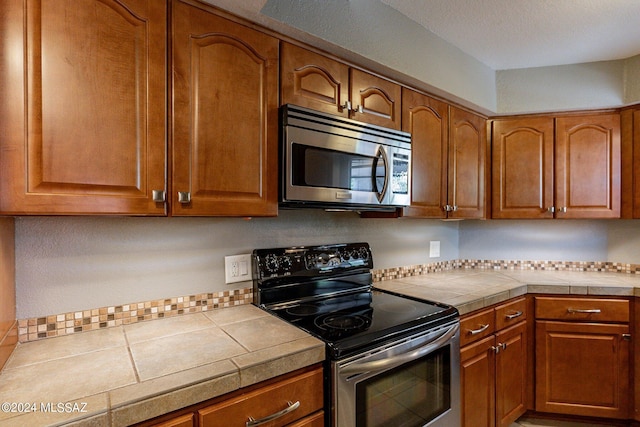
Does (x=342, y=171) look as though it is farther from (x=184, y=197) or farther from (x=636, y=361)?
(x=636, y=361)

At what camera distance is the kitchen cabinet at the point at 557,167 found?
2.22 metres

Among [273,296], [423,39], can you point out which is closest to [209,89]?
[273,296]

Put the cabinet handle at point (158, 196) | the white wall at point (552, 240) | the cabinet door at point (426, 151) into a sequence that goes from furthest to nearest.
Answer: the white wall at point (552, 240), the cabinet door at point (426, 151), the cabinet handle at point (158, 196)

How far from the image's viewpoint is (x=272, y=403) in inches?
38.6

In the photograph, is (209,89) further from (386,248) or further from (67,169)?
(386,248)

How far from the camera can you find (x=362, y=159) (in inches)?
61.4

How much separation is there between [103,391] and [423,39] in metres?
2.12

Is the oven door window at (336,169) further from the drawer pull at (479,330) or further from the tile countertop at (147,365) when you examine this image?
A: the drawer pull at (479,330)

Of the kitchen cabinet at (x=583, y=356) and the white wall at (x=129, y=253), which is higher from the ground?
the white wall at (x=129, y=253)

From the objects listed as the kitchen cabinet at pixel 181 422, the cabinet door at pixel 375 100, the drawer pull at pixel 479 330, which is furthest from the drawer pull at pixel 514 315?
the kitchen cabinet at pixel 181 422

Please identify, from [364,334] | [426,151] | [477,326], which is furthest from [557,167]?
[364,334]

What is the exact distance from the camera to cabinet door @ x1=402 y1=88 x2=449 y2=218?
1856 millimetres

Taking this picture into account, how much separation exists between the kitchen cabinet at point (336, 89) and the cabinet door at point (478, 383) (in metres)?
1.24

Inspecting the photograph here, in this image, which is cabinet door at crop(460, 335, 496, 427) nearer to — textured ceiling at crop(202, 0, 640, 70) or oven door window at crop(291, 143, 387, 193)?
oven door window at crop(291, 143, 387, 193)
